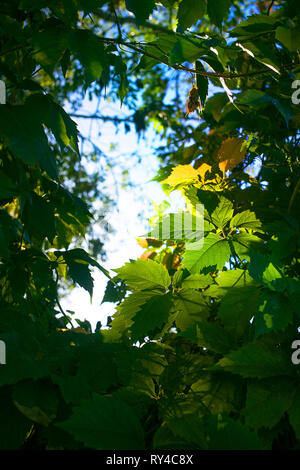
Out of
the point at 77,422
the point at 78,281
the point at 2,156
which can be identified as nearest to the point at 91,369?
the point at 77,422

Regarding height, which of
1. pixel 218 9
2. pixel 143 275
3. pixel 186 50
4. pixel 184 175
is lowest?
pixel 143 275

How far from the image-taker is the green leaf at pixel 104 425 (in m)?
0.50

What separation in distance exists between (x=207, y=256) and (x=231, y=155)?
0.34m

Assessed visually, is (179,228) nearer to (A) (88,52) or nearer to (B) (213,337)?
(B) (213,337)

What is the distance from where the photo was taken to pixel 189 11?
873 mm

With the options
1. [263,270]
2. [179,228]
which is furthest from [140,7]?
[263,270]

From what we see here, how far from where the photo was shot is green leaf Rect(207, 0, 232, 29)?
2.73 feet

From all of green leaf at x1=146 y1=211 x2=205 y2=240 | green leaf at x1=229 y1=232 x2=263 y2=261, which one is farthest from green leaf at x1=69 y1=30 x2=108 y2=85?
green leaf at x1=229 y1=232 x2=263 y2=261

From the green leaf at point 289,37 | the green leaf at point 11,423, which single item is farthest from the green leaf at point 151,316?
the green leaf at point 289,37

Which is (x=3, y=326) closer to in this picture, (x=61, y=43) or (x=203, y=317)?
(x=203, y=317)

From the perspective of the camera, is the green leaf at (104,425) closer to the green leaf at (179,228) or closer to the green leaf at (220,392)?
the green leaf at (220,392)

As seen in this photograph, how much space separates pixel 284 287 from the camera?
23.5 inches

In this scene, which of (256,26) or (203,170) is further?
(203,170)

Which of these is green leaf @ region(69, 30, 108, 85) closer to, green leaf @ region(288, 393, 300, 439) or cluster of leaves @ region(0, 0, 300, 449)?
cluster of leaves @ region(0, 0, 300, 449)
